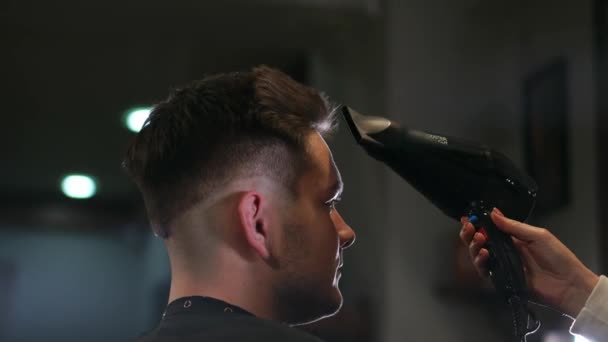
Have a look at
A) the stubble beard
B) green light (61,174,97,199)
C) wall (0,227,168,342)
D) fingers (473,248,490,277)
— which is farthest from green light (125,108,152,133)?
the stubble beard

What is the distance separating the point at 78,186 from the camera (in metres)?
5.98

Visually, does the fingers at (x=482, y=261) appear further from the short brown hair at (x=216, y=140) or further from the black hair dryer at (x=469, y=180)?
the short brown hair at (x=216, y=140)

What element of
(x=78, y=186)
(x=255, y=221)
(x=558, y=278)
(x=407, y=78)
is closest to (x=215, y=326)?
(x=255, y=221)

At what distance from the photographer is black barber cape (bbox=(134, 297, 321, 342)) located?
1048 mm

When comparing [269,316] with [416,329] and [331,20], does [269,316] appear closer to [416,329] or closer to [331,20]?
[416,329]

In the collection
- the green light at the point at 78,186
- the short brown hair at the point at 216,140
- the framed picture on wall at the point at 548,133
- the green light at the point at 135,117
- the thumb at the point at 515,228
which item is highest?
the short brown hair at the point at 216,140

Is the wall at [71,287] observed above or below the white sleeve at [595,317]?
below

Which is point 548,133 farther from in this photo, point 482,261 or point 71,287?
point 71,287

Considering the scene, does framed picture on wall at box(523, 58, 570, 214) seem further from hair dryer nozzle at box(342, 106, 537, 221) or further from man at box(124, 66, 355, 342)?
man at box(124, 66, 355, 342)

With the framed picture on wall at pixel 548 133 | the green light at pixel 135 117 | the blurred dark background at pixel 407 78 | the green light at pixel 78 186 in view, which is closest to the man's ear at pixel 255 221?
the blurred dark background at pixel 407 78

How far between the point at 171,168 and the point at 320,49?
2.49 m

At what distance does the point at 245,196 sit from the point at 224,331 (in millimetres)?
214

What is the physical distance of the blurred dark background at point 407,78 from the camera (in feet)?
9.50

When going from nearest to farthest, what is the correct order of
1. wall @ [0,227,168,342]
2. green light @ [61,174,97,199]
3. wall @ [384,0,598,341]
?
wall @ [384,0,598,341] < green light @ [61,174,97,199] < wall @ [0,227,168,342]
